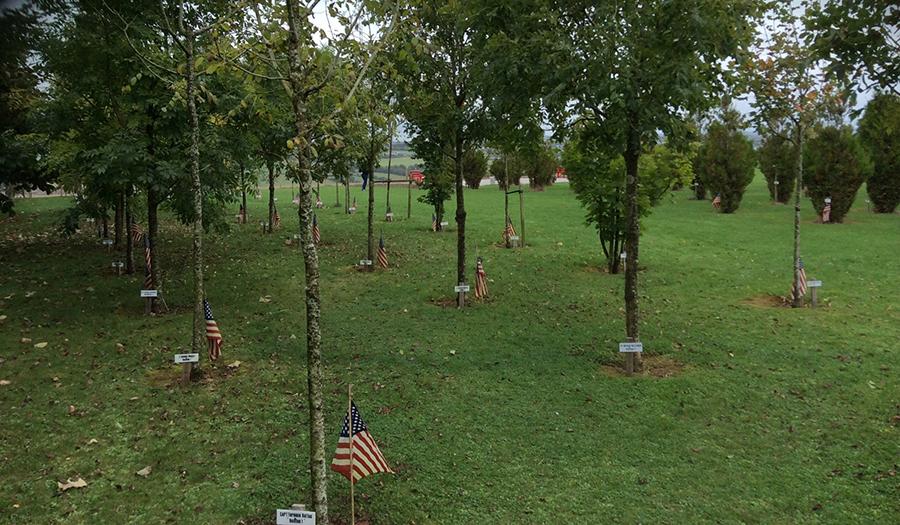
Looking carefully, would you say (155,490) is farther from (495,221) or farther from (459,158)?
(495,221)

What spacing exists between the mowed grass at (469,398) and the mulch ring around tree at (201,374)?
0.06 m

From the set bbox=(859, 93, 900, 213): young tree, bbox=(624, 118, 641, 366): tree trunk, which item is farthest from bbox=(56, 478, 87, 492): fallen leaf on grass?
bbox=(859, 93, 900, 213): young tree

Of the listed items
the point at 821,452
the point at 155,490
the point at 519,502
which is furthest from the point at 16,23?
the point at 821,452

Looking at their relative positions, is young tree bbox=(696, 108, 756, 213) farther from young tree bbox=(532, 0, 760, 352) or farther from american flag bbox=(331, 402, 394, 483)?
american flag bbox=(331, 402, 394, 483)

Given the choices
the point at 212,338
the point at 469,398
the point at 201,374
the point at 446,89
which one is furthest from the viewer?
the point at 446,89

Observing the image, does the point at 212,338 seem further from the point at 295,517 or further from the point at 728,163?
the point at 728,163

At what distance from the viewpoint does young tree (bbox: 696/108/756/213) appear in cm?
2747

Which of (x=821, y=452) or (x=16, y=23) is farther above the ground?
(x=16, y=23)

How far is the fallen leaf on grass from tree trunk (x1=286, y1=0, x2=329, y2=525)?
2464 mm

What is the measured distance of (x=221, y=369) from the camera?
837cm

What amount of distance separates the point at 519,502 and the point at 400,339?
4636mm

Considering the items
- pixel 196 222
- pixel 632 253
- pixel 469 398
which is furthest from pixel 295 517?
pixel 632 253

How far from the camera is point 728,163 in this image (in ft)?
91.2

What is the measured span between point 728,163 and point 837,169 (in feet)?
15.8
